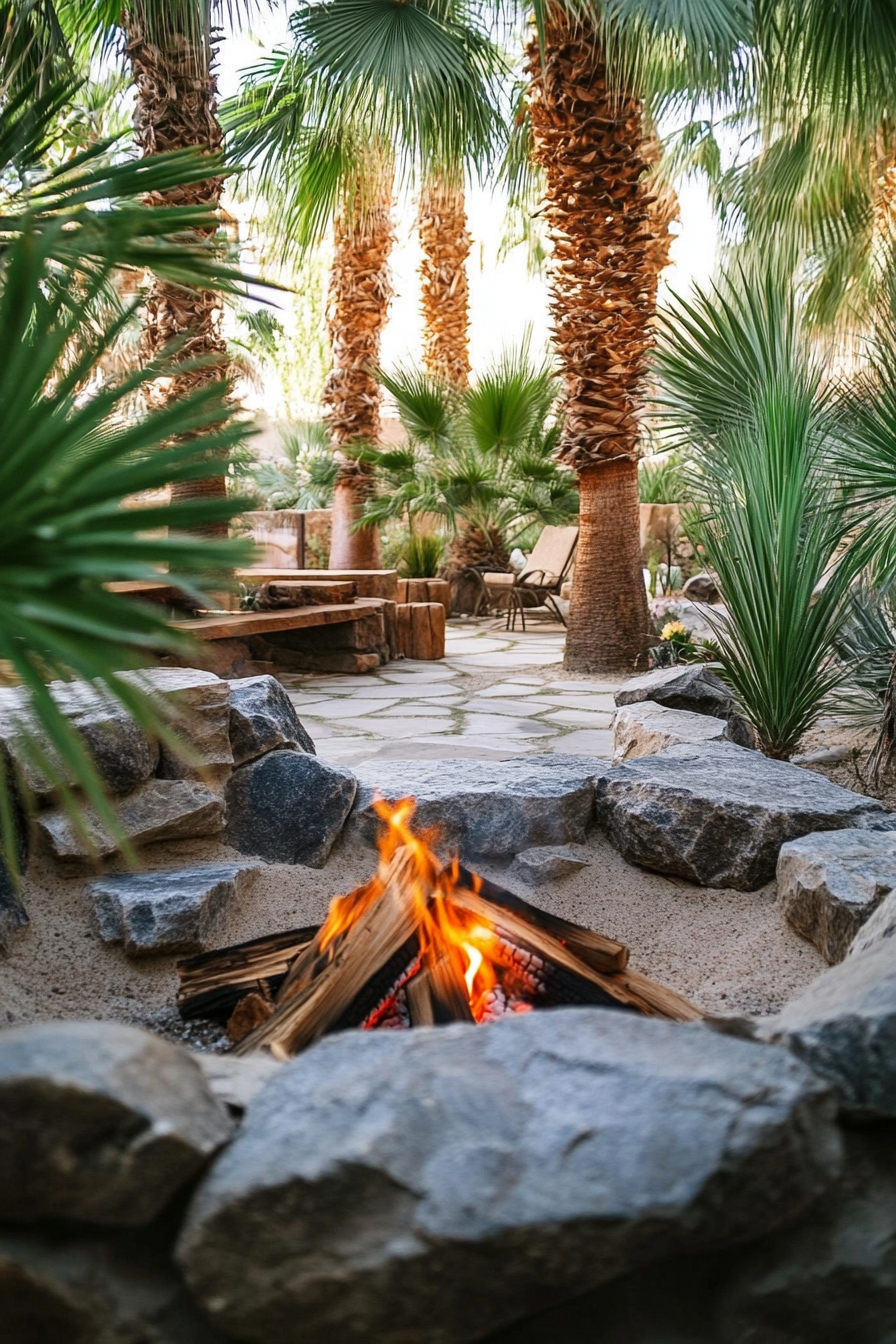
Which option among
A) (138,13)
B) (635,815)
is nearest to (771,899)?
(635,815)

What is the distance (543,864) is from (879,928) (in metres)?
1.00

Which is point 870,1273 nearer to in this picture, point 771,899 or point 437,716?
point 771,899

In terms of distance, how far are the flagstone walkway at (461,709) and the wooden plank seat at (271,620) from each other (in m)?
0.37

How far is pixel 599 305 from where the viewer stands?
21.6ft

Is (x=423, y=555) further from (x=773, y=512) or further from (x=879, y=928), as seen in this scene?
(x=879, y=928)

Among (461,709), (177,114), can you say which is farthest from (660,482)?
(461,709)

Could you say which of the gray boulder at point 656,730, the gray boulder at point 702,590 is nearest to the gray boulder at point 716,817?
the gray boulder at point 656,730

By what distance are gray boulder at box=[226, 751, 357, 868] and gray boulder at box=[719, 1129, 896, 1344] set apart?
1.61m

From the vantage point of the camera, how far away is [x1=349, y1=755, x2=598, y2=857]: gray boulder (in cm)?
252

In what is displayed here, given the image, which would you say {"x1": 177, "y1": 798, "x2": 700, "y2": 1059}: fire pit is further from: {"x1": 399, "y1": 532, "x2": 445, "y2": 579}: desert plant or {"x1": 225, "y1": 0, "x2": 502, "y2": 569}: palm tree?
{"x1": 399, "y1": 532, "x2": 445, "y2": 579}: desert plant

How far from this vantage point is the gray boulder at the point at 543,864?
243 cm

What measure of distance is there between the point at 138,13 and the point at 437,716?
4299mm

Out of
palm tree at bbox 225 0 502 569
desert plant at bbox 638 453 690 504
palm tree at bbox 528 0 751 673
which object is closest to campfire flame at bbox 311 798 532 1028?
palm tree at bbox 528 0 751 673

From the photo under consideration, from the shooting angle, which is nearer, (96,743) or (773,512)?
(96,743)
